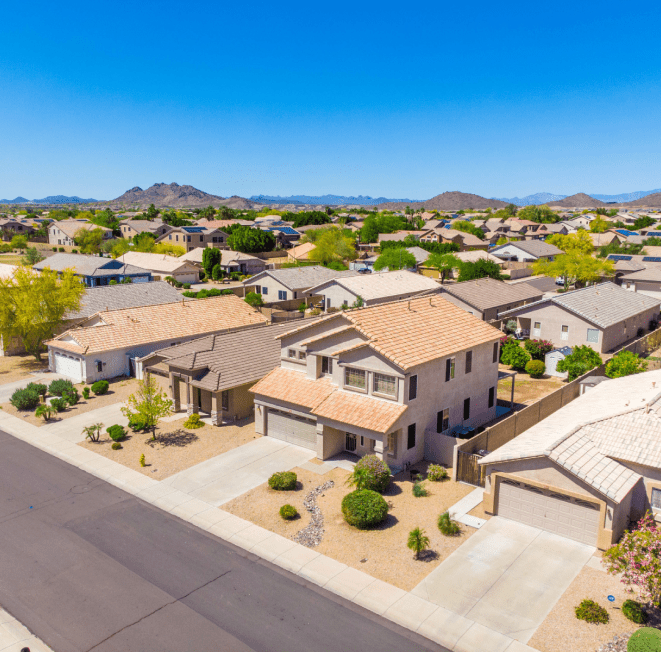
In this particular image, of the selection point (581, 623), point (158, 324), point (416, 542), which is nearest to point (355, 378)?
point (416, 542)

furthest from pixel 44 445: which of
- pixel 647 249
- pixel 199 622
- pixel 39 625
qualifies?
pixel 647 249

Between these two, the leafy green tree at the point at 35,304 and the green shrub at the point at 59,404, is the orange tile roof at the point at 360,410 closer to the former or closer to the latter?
the green shrub at the point at 59,404

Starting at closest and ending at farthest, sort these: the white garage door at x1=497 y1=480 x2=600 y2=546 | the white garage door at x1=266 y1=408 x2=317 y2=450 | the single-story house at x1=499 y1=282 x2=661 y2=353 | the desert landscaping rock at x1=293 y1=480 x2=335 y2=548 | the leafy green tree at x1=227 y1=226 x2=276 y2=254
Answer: the white garage door at x1=497 y1=480 x2=600 y2=546, the desert landscaping rock at x1=293 y1=480 x2=335 y2=548, the white garage door at x1=266 y1=408 x2=317 y2=450, the single-story house at x1=499 y1=282 x2=661 y2=353, the leafy green tree at x1=227 y1=226 x2=276 y2=254

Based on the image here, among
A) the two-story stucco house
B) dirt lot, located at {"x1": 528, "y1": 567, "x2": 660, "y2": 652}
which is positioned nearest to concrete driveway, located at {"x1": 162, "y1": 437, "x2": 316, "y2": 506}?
the two-story stucco house

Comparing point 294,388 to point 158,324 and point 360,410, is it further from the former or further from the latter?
point 158,324

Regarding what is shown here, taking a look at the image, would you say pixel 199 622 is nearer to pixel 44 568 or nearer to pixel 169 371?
pixel 44 568

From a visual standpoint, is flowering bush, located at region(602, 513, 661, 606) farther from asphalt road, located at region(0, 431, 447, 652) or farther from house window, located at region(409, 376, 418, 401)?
house window, located at region(409, 376, 418, 401)
